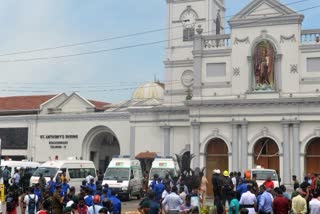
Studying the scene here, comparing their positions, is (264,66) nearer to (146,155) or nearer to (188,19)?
(188,19)

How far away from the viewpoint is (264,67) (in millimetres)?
39344

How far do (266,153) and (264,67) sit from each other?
6233 millimetres

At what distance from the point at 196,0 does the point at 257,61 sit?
8.87 meters

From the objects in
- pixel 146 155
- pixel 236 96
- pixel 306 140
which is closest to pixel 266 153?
pixel 306 140

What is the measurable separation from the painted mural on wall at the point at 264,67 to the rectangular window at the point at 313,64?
2.53 metres

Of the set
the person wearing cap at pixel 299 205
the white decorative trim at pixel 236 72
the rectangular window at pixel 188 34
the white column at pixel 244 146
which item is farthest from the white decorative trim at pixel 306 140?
the person wearing cap at pixel 299 205

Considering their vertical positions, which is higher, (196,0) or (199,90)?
(196,0)

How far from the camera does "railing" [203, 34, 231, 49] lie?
41.1m

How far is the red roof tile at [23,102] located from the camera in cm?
5334

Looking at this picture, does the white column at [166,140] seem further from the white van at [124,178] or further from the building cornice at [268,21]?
the white van at [124,178]

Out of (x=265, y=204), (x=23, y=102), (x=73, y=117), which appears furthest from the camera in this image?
(x=23, y=102)

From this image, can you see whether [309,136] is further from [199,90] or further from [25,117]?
[25,117]

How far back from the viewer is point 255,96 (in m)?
39.0

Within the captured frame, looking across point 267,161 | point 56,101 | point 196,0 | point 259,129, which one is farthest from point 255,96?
point 56,101
